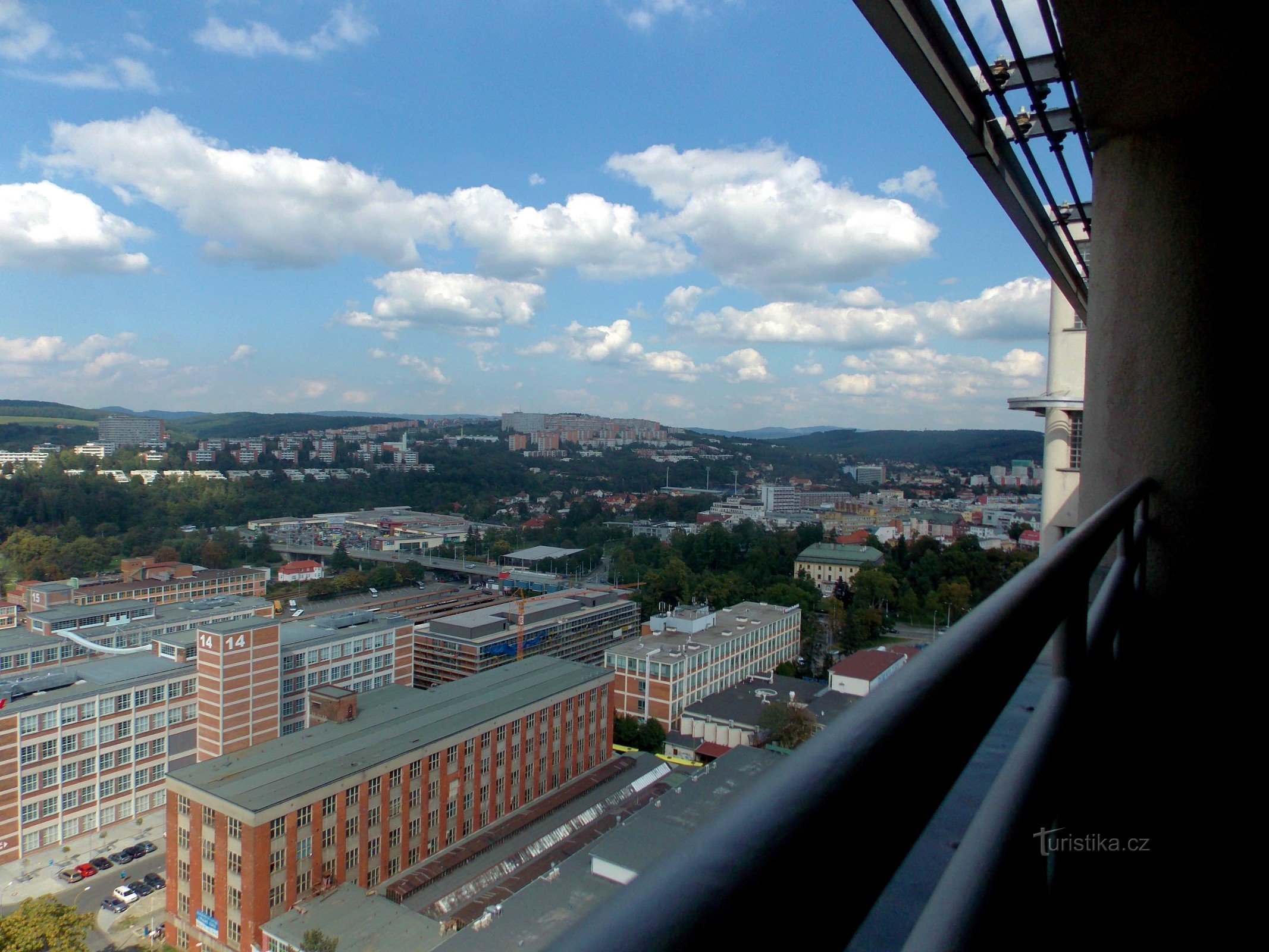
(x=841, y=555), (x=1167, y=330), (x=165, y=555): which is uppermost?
(x=1167, y=330)

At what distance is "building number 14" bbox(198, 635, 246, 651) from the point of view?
751 centimetres

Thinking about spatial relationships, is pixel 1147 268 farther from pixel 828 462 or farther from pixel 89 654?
pixel 828 462

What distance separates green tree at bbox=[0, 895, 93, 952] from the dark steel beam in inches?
233

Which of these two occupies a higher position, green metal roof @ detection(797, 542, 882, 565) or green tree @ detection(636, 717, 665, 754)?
green metal roof @ detection(797, 542, 882, 565)

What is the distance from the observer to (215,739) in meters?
7.57

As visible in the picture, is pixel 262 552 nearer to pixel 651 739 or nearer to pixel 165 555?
pixel 165 555

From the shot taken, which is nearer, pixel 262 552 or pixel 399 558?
pixel 262 552

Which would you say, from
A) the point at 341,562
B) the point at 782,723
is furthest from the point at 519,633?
the point at 341,562

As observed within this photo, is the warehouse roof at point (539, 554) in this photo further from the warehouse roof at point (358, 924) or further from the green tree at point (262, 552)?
the warehouse roof at point (358, 924)

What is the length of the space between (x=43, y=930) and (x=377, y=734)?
82.7 inches

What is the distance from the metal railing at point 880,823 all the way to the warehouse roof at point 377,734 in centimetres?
527

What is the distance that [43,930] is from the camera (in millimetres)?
4504

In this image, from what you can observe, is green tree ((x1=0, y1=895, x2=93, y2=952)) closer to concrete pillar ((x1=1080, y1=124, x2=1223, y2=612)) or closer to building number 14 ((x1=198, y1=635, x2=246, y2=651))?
building number 14 ((x1=198, y1=635, x2=246, y2=651))

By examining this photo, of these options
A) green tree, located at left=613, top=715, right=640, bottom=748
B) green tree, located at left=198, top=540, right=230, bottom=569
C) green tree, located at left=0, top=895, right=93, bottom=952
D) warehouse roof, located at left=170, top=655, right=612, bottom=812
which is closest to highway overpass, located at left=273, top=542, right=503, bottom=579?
green tree, located at left=198, top=540, right=230, bottom=569
